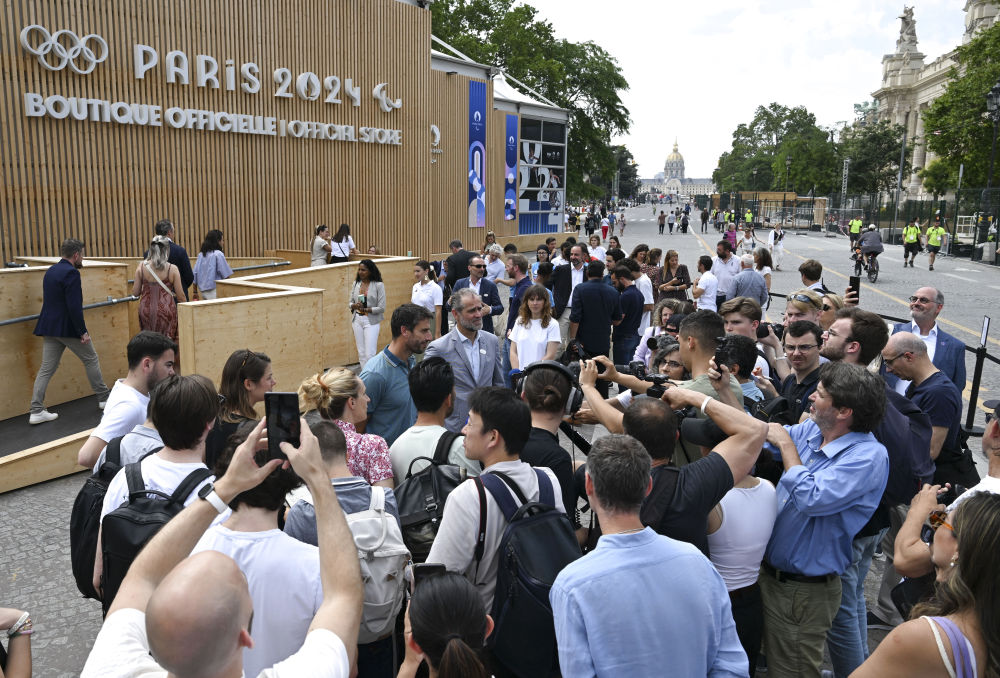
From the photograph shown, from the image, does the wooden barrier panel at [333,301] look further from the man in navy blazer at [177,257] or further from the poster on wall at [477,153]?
the poster on wall at [477,153]

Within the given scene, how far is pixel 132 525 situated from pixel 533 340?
14.8 ft

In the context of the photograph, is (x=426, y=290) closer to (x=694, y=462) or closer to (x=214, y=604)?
(x=694, y=462)

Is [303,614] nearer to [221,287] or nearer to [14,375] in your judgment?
[14,375]

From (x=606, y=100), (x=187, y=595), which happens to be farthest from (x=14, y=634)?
(x=606, y=100)

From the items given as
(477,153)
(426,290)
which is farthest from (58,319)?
(477,153)

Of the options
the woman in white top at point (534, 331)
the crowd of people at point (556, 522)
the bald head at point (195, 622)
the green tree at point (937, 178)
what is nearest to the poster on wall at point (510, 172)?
the woman in white top at point (534, 331)

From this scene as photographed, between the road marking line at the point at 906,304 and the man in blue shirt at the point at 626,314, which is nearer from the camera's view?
the man in blue shirt at the point at 626,314

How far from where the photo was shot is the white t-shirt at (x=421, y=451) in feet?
12.0

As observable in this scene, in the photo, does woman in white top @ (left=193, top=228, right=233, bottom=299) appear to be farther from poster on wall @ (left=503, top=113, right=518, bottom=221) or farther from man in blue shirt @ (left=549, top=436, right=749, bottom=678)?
poster on wall @ (left=503, top=113, right=518, bottom=221)

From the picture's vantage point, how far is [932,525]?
281 centimetres

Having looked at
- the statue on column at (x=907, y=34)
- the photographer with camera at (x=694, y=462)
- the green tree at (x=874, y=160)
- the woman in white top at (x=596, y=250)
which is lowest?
the photographer with camera at (x=694, y=462)

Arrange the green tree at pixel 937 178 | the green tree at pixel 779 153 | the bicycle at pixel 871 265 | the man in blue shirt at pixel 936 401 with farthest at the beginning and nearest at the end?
the green tree at pixel 779 153
the green tree at pixel 937 178
the bicycle at pixel 871 265
the man in blue shirt at pixel 936 401

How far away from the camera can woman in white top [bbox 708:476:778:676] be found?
328cm

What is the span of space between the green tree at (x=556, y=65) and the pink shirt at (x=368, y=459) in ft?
140
